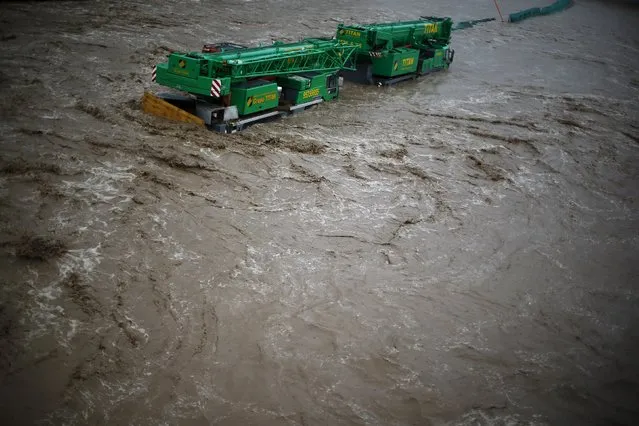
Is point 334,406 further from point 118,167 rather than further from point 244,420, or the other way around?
point 118,167

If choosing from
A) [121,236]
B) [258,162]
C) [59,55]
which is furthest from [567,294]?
[59,55]

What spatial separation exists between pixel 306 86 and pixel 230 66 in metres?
2.91

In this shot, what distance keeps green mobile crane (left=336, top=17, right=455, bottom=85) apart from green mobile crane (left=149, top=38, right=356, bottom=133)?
2.08m

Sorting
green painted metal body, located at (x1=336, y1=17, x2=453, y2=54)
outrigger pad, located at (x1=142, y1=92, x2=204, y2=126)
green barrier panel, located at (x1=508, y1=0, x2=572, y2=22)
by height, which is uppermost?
green barrier panel, located at (x1=508, y1=0, x2=572, y2=22)

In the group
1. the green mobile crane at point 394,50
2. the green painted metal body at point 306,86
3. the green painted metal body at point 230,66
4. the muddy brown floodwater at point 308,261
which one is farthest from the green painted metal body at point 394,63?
the green painted metal body at point 230,66

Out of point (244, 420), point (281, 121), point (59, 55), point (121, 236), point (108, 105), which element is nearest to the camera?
point (244, 420)

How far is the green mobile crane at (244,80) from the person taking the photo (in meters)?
10.8

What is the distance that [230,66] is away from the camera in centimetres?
1077

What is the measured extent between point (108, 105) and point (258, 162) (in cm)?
412

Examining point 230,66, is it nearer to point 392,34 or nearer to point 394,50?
point 394,50

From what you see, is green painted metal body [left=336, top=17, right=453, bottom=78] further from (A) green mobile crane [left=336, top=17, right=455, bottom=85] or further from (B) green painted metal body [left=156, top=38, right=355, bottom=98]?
(B) green painted metal body [left=156, top=38, right=355, bottom=98]

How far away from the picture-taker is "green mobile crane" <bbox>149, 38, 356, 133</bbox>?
35.3 feet

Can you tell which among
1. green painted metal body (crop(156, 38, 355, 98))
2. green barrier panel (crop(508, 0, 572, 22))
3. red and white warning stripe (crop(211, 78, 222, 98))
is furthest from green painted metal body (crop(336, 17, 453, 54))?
green barrier panel (crop(508, 0, 572, 22))

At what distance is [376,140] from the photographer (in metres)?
12.3
